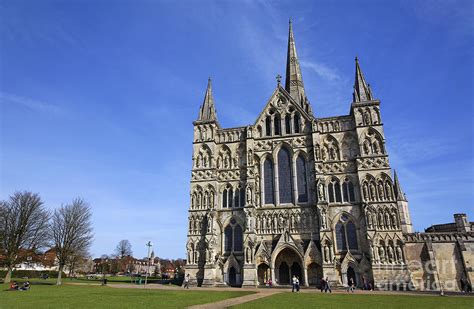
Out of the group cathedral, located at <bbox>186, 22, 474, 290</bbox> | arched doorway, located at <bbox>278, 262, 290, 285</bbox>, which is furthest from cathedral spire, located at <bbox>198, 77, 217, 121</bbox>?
arched doorway, located at <bbox>278, 262, 290, 285</bbox>

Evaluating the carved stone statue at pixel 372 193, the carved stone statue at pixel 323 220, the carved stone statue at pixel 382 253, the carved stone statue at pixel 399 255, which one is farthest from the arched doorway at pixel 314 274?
the carved stone statue at pixel 372 193

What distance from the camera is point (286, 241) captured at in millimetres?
34906

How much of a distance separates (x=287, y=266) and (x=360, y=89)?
948 inches

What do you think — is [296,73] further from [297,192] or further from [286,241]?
[286,241]

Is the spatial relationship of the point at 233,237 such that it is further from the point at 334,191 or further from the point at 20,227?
the point at 20,227

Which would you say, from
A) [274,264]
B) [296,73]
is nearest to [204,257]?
[274,264]

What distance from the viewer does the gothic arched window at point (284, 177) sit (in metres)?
38.4

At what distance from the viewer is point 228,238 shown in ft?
126

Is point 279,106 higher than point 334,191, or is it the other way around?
point 279,106

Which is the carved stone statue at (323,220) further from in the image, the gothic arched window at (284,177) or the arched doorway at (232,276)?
the arched doorway at (232,276)

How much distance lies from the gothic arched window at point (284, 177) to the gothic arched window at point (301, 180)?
998 millimetres

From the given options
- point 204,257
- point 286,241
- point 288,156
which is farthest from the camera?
point 288,156

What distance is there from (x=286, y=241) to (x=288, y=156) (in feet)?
35.9

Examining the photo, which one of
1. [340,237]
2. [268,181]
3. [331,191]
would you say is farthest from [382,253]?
[268,181]
